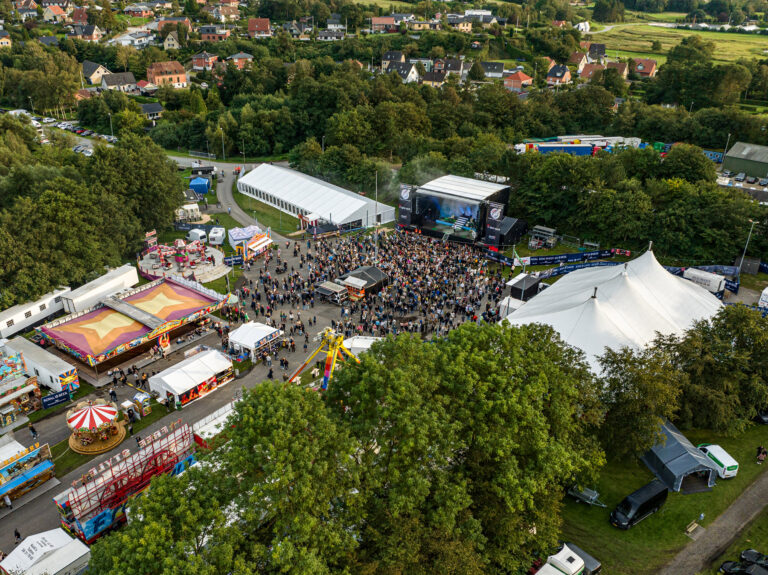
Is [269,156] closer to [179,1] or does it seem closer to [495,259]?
[495,259]

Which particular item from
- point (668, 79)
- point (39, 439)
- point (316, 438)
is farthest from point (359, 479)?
point (668, 79)

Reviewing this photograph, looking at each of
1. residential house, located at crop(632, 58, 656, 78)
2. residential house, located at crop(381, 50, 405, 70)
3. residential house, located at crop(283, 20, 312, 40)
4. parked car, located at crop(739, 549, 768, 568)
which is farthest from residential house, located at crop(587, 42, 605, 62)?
parked car, located at crop(739, 549, 768, 568)

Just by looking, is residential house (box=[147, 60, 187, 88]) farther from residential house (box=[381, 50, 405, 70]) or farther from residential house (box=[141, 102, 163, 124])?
residential house (box=[381, 50, 405, 70])

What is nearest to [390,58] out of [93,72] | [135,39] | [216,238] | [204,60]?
[204,60]

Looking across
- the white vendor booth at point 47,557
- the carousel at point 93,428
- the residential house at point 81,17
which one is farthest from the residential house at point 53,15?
the white vendor booth at point 47,557

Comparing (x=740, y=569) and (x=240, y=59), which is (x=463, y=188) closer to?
(x=740, y=569)
